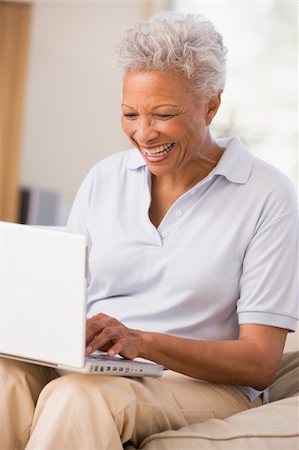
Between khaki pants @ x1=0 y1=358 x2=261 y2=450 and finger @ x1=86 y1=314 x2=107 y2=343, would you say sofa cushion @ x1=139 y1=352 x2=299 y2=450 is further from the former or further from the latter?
finger @ x1=86 y1=314 x2=107 y2=343

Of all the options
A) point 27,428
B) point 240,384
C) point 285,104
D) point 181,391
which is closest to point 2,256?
point 27,428

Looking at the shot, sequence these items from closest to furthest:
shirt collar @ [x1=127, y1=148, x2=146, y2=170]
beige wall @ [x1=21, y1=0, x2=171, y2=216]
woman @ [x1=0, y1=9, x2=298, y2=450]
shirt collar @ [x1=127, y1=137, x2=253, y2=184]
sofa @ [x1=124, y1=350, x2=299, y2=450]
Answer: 1. sofa @ [x1=124, y1=350, x2=299, y2=450]
2. woman @ [x1=0, y1=9, x2=298, y2=450]
3. shirt collar @ [x1=127, y1=137, x2=253, y2=184]
4. shirt collar @ [x1=127, y1=148, x2=146, y2=170]
5. beige wall @ [x1=21, y1=0, x2=171, y2=216]

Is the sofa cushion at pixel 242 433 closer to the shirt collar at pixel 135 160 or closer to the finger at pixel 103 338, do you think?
the finger at pixel 103 338

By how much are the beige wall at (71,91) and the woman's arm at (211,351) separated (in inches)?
165

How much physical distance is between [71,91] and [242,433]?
15.3 feet

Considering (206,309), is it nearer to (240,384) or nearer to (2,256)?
(240,384)

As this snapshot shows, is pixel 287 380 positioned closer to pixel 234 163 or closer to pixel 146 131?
pixel 234 163

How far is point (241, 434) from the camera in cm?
173

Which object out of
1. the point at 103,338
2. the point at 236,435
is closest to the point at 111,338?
the point at 103,338

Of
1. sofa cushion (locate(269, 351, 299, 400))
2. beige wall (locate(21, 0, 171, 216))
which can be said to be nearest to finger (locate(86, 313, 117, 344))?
sofa cushion (locate(269, 351, 299, 400))

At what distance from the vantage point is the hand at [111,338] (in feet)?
5.72

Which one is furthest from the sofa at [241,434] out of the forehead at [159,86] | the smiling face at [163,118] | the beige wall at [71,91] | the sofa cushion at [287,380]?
the beige wall at [71,91]

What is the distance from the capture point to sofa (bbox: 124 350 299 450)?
171cm

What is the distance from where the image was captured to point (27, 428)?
176 cm
